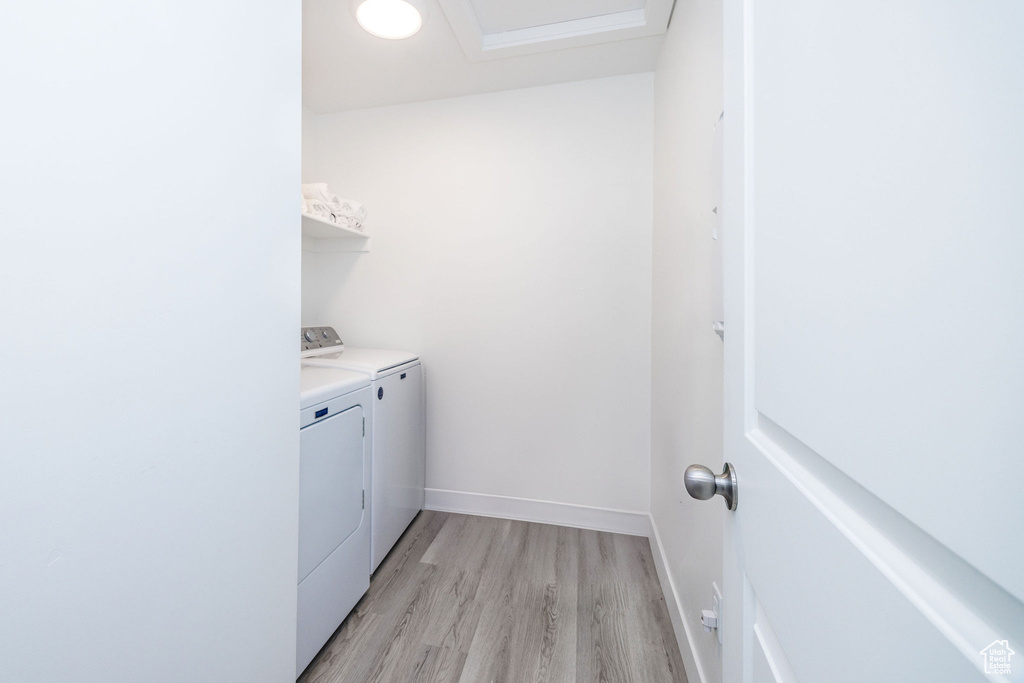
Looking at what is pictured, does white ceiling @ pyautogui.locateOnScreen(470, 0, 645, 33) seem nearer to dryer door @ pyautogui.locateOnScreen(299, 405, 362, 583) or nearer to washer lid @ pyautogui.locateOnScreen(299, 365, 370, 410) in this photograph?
washer lid @ pyautogui.locateOnScreen(299, 365, 370, 410)

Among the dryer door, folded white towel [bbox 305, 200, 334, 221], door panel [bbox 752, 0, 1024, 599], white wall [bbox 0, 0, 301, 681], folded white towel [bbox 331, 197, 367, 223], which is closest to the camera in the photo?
door panel [bbox 752, 0, 1024, 599]

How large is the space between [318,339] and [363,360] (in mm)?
358

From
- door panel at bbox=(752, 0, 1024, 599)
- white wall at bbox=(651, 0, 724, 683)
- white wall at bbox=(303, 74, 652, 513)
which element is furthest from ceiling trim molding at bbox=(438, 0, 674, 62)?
door panel at bbox=(752, 0, 1024, 599)

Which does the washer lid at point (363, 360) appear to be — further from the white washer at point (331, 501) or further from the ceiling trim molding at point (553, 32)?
the ceiling trim molding at point (553, 32)

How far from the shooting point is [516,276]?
2225 mm

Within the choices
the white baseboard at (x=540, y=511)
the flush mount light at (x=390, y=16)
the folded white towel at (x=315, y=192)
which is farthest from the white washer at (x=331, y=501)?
the flush mount light at (x=390, y=16)

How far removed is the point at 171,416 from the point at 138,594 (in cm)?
31

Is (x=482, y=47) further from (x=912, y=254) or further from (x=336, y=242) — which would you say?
(x=912, y=254)

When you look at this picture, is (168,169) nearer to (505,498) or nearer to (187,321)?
(187,321)

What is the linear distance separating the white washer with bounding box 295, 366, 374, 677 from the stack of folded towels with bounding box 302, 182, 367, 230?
80 cm

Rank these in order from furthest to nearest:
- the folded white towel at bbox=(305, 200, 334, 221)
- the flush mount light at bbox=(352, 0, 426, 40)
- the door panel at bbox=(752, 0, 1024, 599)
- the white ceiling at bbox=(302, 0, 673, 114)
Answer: the folded white towel at bbox=(305, 200, 334, 221) → the white ceiling at bbox=(302, 0, 673, 114) → the flush mount light at bbox=(352, 0, 426, 40) → the door panel at bbox=(752, 0, 1024, 599)

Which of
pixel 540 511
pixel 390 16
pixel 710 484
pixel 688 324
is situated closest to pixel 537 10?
pixel 390 16

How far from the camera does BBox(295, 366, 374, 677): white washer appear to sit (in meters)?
1.21

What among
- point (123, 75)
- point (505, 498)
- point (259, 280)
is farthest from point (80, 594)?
point (505, 498)
